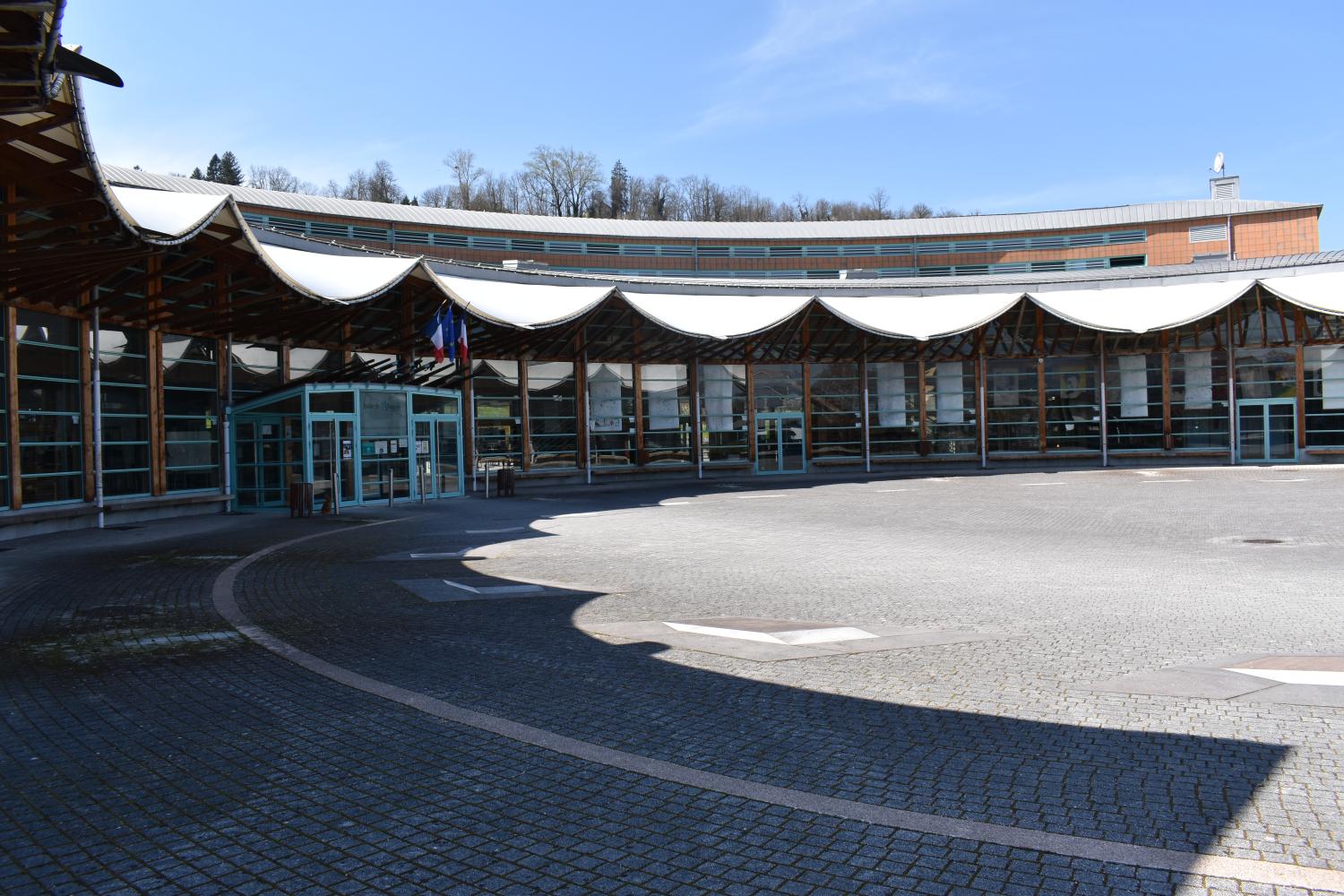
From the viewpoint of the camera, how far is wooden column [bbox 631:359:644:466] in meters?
35.6

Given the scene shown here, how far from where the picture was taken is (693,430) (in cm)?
3712

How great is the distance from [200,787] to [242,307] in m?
18.8

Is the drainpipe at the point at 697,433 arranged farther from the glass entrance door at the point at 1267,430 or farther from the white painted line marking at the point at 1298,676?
the white painted line marking at the point at 1298,676

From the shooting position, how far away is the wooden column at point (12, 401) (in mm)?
17031

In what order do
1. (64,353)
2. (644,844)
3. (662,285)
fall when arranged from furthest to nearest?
(662,285), (64,353), (644,844)

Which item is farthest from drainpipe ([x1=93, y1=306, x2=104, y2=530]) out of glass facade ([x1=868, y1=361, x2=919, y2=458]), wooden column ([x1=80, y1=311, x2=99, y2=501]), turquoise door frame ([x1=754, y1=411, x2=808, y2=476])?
glass facade ([x1=868, y1=361, x2=919, y2=458])

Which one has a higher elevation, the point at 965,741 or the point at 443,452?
the point at 443,452

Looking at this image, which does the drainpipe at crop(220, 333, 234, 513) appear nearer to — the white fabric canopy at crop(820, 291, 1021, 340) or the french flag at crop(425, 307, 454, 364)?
the french flag at crop(425, 307, 454, 364)

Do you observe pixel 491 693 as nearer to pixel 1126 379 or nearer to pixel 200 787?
pixel 200 787

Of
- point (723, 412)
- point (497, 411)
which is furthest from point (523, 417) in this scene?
point (723, 412)

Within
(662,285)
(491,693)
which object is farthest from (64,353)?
(662,285)

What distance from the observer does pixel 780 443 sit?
3856 cm

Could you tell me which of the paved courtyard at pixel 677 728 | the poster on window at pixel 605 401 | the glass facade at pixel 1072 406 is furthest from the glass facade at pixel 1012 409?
the paved courtyard at pixel 677 728

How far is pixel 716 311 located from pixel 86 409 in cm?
2045
